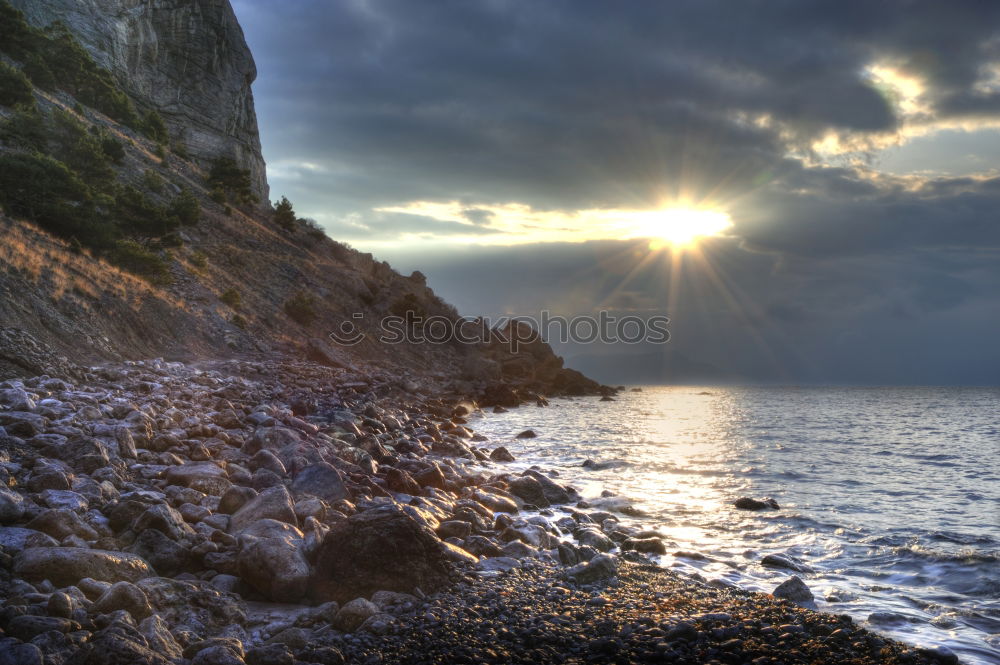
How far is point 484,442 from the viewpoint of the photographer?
25.3 m

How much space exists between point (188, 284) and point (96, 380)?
21.8 meters

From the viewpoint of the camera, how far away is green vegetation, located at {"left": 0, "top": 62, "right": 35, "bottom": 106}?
1362 inches

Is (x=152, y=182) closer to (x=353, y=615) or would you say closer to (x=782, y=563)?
(x=353, y=615)

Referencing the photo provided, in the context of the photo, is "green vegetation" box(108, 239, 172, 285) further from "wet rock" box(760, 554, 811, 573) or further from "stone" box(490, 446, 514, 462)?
"wet rock" box(760, 554, 811, 573)

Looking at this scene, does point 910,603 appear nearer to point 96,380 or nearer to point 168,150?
point 96,380

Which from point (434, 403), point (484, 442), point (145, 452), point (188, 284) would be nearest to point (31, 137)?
point (188, 284)

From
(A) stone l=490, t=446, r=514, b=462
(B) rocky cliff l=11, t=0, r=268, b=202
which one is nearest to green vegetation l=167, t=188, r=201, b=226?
(B) rocky cliff l=11, t=0, r=268, b=202

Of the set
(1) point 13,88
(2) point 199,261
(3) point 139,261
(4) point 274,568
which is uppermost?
(1) point 13,88

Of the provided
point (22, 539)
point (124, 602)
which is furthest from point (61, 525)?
point (124, 602)

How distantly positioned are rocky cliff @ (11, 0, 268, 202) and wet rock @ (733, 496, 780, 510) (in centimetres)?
6763

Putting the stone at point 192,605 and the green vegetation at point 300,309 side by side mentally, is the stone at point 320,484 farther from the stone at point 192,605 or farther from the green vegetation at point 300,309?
the green vegetation at point 300,309

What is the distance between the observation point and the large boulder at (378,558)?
20.6ft

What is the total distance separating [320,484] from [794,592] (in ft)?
22.3

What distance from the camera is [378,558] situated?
21.4 feet
